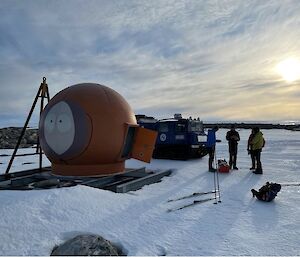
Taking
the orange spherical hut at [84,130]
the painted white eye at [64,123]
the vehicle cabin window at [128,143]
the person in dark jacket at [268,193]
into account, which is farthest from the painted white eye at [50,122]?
the person in dark jacket at [268,193]

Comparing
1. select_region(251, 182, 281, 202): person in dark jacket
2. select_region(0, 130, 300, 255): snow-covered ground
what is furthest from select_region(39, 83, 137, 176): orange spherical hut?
select_region(251, 182, 281, 202): person in dark jacket

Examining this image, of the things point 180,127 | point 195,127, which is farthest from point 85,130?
point 195,127

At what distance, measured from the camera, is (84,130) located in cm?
982

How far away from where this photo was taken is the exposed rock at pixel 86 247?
185 inches

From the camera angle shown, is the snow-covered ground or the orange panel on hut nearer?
the snow-covered ground

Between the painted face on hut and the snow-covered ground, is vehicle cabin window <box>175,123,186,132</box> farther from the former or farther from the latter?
the snow-covered ground

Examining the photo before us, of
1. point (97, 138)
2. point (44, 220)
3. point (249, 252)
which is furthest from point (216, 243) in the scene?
point (97, 138)

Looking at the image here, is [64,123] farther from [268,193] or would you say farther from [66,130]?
[268,193]

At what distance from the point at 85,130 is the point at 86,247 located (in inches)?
214

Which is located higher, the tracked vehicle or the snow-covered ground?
the tracked vehicle

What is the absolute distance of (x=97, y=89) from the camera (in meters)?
10.7

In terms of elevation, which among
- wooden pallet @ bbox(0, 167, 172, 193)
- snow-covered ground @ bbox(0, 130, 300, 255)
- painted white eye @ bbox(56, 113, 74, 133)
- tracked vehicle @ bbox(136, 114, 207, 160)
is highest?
painted white eye @ bbox(56, 113, 74, 133)

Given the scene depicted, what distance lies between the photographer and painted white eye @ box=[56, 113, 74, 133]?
9.91m

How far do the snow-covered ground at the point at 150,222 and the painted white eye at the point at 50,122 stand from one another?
3349mm
